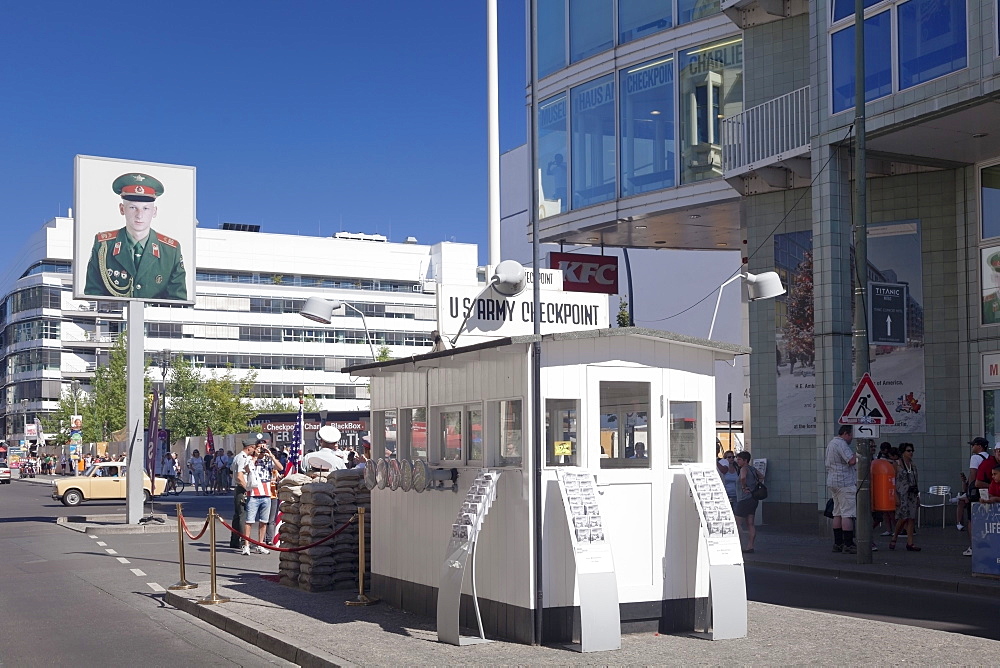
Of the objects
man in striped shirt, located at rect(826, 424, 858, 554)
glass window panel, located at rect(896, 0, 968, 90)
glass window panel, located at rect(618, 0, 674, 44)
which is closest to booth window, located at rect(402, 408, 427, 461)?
man in striped shirt, located at rect(826, 424, 858, 554)

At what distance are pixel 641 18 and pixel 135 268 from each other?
45.3 feet

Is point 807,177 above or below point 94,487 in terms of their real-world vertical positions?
above

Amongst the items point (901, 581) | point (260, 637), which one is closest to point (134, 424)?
point (260, 637)

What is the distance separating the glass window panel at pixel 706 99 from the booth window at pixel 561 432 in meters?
17.3

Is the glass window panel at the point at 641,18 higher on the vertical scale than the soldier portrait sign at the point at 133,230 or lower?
higher

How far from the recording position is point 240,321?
109562 millimetres

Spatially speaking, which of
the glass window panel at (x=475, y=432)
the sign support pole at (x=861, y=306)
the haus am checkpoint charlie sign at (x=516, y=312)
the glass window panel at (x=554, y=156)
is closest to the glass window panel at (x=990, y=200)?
the sign support pole at (x=861, y=306)

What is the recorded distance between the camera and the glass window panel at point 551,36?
99.6 ft

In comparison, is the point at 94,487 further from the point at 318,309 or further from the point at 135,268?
the point at 318,309

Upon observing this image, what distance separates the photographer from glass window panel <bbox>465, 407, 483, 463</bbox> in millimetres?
10781

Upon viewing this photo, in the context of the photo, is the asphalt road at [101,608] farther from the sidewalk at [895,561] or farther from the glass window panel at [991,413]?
the glass window panel at [991,413]

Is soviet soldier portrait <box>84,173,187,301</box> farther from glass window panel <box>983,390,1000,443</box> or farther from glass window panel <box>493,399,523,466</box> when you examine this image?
glass window panel <box>493,399,523,466</box>

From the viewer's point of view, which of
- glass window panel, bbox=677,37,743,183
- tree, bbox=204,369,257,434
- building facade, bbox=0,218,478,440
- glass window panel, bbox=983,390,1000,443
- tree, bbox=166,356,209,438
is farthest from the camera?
building facade, bbox=0,218,478,440

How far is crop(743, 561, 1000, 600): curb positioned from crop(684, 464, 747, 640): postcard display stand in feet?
17.0
